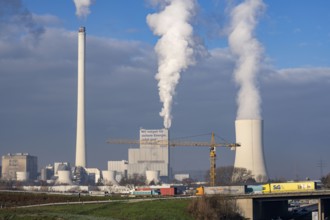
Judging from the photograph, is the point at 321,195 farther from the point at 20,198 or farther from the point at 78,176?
the point at 78,176

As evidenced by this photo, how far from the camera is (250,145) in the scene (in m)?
88.9

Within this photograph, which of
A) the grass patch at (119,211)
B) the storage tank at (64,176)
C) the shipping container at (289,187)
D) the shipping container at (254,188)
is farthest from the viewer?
the storage tank at (64,176)

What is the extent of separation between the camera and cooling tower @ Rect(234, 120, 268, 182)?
88312mm

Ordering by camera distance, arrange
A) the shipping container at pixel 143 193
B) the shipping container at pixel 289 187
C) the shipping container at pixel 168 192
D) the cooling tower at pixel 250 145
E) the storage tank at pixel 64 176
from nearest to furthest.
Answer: the shipping container at pixel 289 187 < the shipping container at pixel 168 192 < the shipping container at pixel 143 193 < the cooling tower at pixel 250 145 < the storage tank at pixel 64 176

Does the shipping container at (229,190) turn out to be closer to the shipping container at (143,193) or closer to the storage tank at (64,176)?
the shipping container at (143,193)

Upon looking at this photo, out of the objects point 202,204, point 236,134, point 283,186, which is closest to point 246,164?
point 236,134

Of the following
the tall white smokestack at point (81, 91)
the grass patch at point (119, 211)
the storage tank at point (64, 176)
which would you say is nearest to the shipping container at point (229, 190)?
the grass patch at point (119, 211)

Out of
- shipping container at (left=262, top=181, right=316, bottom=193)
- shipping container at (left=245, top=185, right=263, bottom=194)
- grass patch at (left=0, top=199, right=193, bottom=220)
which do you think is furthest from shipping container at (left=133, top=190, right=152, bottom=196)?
grass patch at (left=0, top=199, right=193, bottom=220)

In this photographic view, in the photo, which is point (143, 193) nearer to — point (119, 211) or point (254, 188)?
point (254, 188)

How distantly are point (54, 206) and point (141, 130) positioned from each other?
133766mm

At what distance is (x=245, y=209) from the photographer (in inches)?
2707

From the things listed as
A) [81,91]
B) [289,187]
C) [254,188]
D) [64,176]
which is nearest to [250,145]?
[254,188]

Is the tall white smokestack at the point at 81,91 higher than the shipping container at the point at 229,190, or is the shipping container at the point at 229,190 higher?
the tall white smokestack at the point at 81,91

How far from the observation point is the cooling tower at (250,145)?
88.3m
